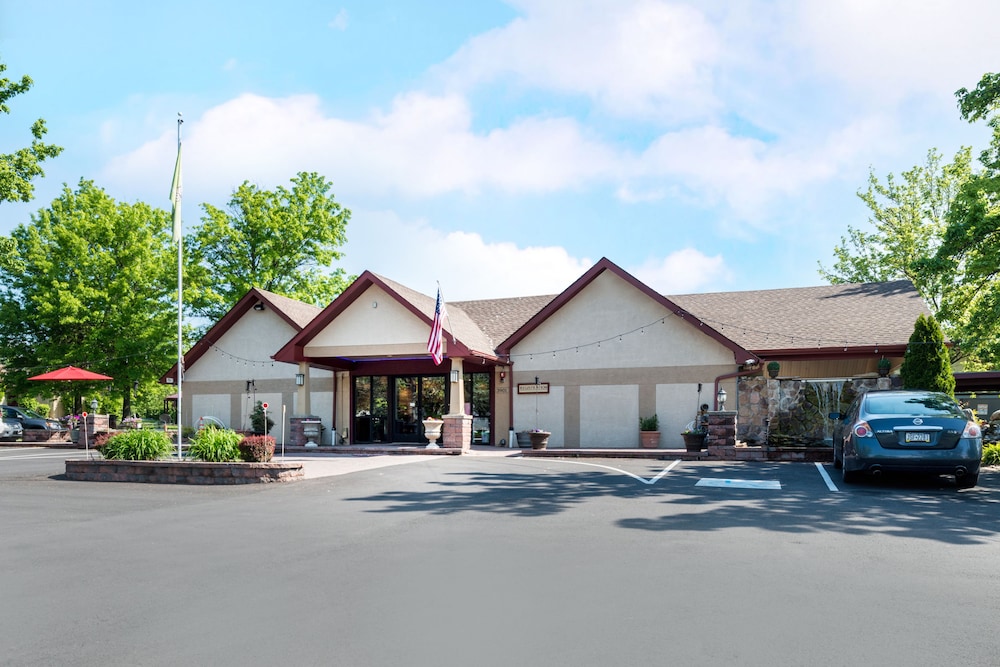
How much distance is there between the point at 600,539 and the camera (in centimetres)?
793

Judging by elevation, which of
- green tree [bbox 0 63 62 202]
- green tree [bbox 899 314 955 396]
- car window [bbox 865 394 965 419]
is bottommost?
car window [bbox 865 394 965 419]

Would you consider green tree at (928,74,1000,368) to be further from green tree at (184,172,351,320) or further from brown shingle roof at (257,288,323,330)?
green tree at (184,172,351,320)

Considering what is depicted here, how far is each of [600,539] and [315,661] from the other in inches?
165

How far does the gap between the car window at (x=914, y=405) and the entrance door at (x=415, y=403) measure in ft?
51.8

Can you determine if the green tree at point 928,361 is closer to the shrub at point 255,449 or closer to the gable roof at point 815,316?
the gable roof at point 815,316

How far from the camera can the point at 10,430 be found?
32.4m

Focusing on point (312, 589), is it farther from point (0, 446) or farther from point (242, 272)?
point (242, 272)

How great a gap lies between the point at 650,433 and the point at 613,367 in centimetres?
262

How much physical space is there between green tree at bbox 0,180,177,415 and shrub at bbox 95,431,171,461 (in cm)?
2192

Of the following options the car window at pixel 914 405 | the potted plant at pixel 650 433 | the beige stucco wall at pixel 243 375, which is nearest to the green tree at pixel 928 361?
the potted plant at pixel 650 433

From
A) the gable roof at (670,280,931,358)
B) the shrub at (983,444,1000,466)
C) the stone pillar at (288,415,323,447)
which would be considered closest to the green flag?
the stone pillar at (288,415,323,447)

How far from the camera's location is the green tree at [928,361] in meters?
19.4

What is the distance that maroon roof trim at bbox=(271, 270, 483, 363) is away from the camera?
23156mm

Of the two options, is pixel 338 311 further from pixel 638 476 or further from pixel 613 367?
pixel 638 476
